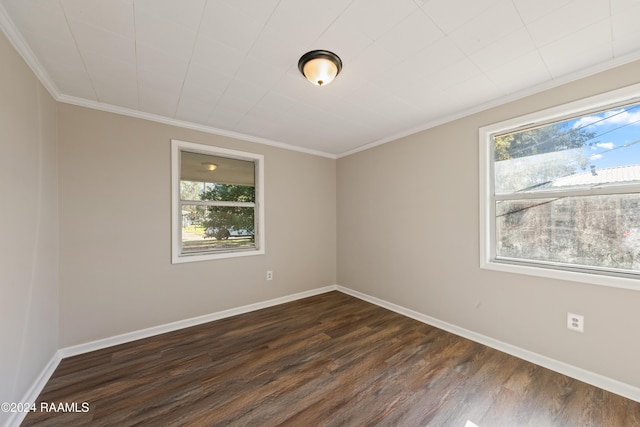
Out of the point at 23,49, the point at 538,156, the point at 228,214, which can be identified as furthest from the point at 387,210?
the point at 23,49

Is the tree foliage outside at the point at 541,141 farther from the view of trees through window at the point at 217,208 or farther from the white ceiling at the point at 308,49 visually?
the view of trees through window at the point at 217,208

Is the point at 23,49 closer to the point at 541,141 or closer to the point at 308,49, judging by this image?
the point at 308,49

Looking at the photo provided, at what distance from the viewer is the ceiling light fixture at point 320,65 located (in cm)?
171

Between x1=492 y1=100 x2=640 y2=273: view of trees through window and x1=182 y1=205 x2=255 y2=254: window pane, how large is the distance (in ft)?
10.3

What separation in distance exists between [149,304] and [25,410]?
1140mm

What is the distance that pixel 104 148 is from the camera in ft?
8.26

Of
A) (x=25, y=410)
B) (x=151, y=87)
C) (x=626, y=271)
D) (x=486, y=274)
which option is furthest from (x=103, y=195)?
(x=626, y=271)

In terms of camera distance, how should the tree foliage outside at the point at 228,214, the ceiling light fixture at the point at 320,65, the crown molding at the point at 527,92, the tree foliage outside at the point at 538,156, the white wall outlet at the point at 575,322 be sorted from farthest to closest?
the tree foliage outside at the point at 228,214
the tree foliage outside at the point at 538,156
the white wall outlet at the point at 575,322
the crown molding at the point at 527,92
the ceiling light fixture at the point at 320,65

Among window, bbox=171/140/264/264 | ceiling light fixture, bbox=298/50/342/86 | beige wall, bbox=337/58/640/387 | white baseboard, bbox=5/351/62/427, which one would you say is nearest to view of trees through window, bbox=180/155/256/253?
window, bbox=171/140/264/264

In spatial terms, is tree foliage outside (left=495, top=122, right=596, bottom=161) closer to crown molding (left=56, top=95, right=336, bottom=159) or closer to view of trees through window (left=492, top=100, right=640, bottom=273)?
view of trees through window (left=492, top=100, right=640, bottom=273)

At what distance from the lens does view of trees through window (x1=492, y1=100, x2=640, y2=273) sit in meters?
1.88

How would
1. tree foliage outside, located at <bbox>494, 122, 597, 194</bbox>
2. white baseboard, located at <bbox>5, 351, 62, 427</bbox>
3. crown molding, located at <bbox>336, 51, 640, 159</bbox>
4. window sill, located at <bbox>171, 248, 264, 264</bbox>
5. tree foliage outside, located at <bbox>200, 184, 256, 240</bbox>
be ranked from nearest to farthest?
white baseboard, located at <bbox>5, 351, 62, 427</bbox> → crown molding, located at <bbox>336, 51, 640, 159</bbox> → tree foliage outside, located at <bbox>494, 122, 597, 194</bbox> → window sill, located at <bbox>171, 248, 264, 264</bbox> → tree foliage outside, located at <bbox>200, 184, 256, 240</bbox>

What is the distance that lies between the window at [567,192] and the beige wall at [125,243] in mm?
2914

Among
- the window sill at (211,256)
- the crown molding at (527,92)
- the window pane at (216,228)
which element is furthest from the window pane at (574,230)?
the window pane at (216,228)
